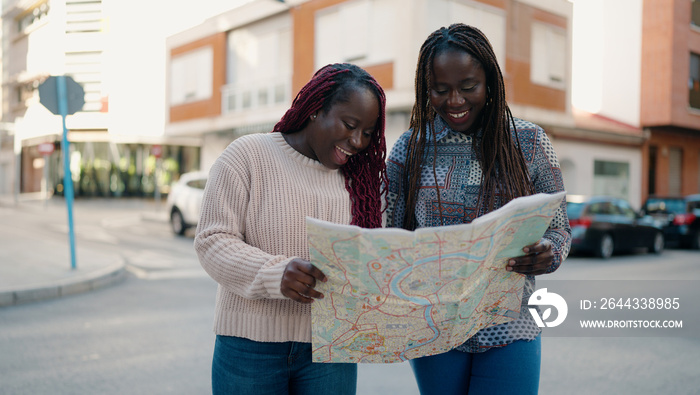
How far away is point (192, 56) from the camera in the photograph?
82.9 ft

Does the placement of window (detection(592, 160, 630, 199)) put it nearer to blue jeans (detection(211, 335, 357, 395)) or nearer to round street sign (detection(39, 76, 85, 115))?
round street sign (detection(39, 76, 85, 115))

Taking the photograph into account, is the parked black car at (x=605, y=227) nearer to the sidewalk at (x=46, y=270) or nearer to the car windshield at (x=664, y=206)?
the car windshield at (x=664, y=206)

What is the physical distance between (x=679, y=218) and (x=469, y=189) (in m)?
16.0

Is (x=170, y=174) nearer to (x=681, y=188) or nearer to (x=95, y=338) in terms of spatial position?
(x=681, y=188)

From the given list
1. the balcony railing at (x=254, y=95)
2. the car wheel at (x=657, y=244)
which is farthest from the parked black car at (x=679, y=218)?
the balcony railing at (x=254, y=95)

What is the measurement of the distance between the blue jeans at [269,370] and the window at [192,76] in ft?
77.2

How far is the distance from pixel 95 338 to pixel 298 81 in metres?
15.3

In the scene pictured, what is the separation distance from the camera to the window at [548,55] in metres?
19.4

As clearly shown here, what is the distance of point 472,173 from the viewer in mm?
2012

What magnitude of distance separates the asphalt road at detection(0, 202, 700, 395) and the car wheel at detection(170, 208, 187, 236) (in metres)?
6.93

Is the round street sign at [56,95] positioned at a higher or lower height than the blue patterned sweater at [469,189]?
higher

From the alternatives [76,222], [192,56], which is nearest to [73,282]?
[76,222]

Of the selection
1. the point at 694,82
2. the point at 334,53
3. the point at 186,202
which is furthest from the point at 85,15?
the point at 694,82

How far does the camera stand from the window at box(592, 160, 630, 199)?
2264cm
